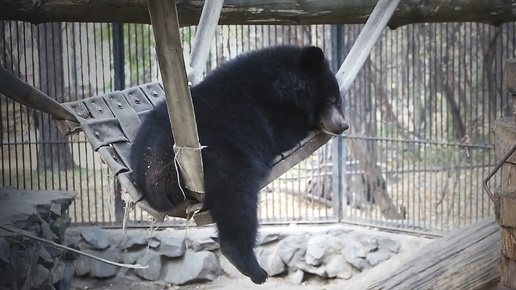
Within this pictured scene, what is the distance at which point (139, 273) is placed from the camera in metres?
7.04

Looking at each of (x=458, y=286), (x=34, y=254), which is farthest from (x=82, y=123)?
(x=34, y=254)

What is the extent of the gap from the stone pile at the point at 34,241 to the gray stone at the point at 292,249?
1.95 m

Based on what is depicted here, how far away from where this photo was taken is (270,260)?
721cm

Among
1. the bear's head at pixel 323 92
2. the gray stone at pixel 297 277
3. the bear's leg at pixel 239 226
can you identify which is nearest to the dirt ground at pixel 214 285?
the gray stone at pixel 297 277

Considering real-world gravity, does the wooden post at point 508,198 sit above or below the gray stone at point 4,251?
above

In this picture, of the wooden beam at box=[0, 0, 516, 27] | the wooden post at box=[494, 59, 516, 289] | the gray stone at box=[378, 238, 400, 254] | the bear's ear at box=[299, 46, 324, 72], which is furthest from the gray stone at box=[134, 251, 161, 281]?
the wooden post at box=[494, 59, 516, 289]

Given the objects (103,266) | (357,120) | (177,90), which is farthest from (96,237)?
(177,90)

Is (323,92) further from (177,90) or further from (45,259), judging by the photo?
(45,259)

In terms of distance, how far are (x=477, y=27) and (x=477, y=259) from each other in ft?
15.1

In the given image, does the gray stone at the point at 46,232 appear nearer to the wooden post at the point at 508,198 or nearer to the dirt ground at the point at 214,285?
the dirt ground at the point at 214,285

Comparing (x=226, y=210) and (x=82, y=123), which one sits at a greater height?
(x=82, y=123)

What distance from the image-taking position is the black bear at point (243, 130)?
9.82ft

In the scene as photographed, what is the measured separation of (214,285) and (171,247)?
53cm

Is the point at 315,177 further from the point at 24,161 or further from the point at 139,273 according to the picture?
the point at 24,161
